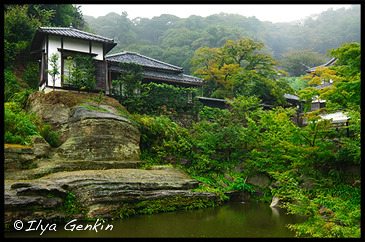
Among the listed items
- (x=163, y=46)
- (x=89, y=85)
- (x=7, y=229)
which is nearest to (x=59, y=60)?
(x=89, y=85)

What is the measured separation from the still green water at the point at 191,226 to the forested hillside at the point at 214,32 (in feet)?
117

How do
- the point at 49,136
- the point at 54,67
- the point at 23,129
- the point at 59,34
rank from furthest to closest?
the point at 59,34 → the point at 54,67 → the point at 49,136 → the point at 23,129

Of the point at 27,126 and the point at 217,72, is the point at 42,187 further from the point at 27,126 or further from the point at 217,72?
the point at 217,72

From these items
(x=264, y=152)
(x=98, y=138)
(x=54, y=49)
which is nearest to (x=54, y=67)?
(x=54, y=49)

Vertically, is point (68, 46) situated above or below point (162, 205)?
above

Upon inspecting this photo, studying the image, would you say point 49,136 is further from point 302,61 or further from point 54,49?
point 302,61

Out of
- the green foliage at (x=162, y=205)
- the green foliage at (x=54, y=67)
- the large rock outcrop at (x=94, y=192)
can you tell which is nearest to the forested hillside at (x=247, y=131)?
the green foliage at (x=162, y=205)

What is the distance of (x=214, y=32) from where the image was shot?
53375mm

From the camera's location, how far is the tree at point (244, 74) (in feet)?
87.3

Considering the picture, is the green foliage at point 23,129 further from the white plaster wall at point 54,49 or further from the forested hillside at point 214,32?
the forested hillside at point 214,32

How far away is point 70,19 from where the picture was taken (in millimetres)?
28656

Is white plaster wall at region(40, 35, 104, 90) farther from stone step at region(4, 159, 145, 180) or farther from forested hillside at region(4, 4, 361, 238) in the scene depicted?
stone step at region(4, 159, 145, 180)

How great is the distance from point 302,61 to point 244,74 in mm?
31198

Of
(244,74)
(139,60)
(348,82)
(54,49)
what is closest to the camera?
(348,82)
